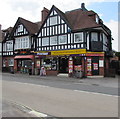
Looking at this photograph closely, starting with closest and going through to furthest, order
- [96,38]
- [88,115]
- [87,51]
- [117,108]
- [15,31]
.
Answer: [88,115] → [117,108] → [87,51] → [96,38] → [15,31]

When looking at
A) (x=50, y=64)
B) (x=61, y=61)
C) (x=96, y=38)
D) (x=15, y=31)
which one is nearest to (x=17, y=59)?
(x=15, y=31)

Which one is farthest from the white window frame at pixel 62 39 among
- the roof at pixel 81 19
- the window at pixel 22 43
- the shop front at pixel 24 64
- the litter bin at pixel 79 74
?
the window at pixel 22 43

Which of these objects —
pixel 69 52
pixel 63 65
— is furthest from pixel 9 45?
pixel 69 52

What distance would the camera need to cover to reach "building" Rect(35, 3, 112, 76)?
18.2 m

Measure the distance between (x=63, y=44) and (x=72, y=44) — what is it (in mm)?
1483

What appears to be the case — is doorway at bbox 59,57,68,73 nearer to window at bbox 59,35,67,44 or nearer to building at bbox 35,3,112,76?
building at bbox 35,3,112,76

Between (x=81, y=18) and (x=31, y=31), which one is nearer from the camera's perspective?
(x=81, y=18)

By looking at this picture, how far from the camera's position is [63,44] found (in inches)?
786

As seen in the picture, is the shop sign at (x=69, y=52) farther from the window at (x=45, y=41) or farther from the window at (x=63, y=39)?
the window at (x=45, y=41)

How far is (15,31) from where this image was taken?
25.2 meters

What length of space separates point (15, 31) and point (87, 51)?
14822 millimetres

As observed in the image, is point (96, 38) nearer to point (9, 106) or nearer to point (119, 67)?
point (119, 67)

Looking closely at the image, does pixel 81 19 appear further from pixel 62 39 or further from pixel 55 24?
pixel 62 39

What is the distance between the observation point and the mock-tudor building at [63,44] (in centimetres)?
1823
